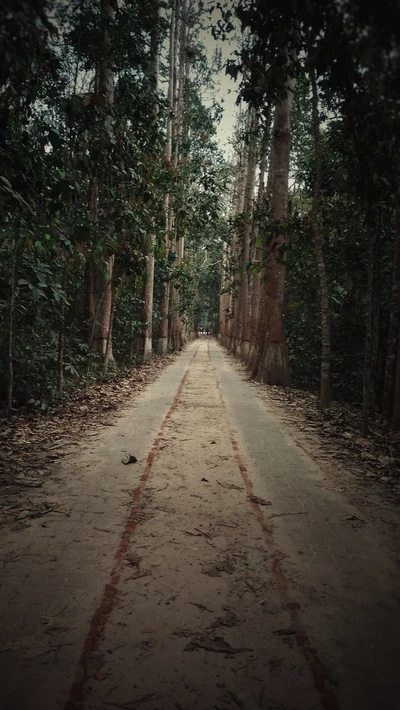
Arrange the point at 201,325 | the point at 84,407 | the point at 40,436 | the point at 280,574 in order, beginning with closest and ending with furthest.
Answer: the point at 280,574 → the point at 40,436 → the point at 84,407 → the point at 201,325

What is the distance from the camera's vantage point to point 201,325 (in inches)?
3841

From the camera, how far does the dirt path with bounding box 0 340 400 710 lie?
1.69 metres

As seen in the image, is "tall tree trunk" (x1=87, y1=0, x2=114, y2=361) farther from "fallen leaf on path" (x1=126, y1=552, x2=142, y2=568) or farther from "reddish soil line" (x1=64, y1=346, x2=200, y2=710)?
"fallen leaf on path" (x1=126, y1=552, x2=142, y2=568)

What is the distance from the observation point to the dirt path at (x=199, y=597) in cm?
169

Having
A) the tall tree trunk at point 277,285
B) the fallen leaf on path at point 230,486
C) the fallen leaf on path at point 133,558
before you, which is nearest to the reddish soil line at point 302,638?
the fallen leaf on path at point 230,486

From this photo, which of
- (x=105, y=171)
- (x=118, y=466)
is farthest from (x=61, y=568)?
(x=105, y=171)

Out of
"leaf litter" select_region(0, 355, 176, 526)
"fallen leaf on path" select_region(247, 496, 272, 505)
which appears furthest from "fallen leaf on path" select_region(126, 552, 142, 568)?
"fallen leaf on path" select_region(247, 496, 272, 505)

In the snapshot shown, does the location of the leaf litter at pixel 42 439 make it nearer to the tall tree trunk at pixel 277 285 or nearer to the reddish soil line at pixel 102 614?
the reddish soil line at pixel 102 614

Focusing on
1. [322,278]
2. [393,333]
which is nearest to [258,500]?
[393,333]

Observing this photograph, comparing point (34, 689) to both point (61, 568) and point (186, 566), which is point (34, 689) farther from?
point (186, 566)

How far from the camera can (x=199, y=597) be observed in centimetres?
223

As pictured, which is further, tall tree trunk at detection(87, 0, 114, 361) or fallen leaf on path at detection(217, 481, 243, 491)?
tall tree trunk at detection(87, 0, 114, 361)

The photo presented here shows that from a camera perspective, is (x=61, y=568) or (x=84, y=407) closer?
(x=61, y=568)

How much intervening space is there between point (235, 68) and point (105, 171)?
3.40 metres
